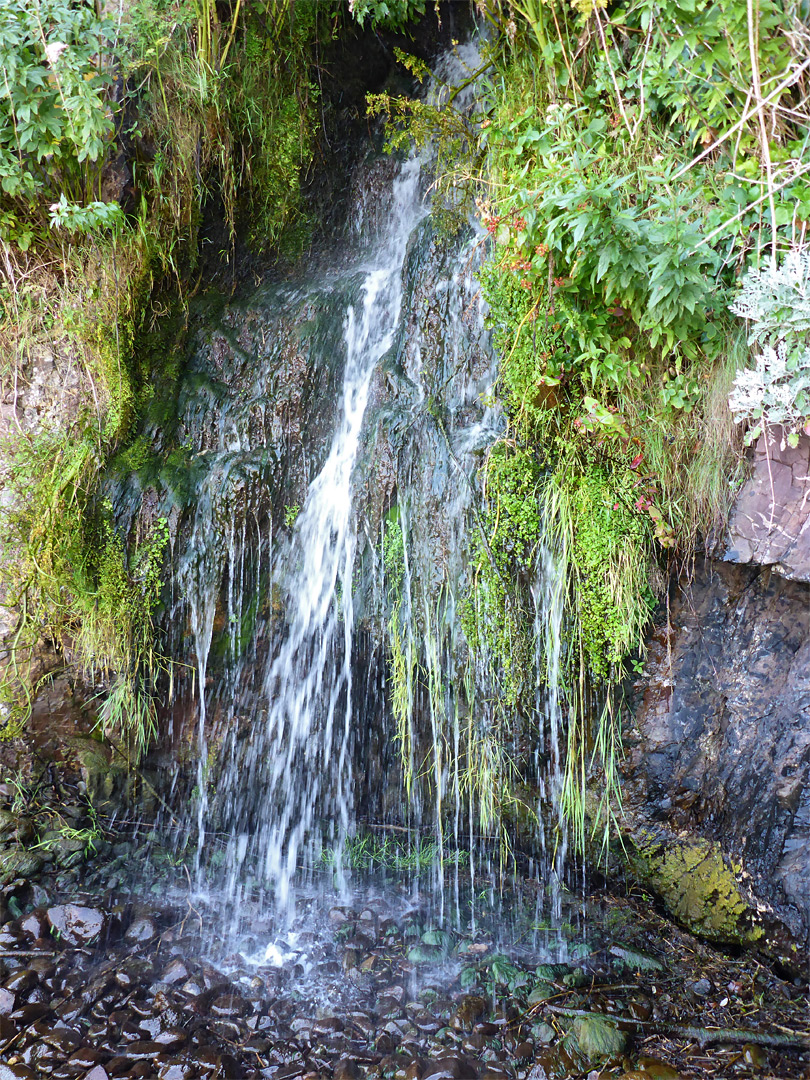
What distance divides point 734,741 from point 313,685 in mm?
2027

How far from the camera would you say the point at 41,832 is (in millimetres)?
3689

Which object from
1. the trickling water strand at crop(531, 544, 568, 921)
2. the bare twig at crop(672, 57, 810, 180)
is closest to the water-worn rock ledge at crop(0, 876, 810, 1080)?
the trickling water strand at crop(531, 544, 568, 921)

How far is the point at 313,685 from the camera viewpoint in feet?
12.2

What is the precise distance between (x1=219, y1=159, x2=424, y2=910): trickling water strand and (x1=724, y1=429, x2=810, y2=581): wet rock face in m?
1.84

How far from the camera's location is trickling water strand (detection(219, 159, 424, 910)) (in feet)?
12.1

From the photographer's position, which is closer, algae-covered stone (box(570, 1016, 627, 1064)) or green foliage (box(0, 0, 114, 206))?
algae-covered stone (box(570, 1016, 627, 1064))

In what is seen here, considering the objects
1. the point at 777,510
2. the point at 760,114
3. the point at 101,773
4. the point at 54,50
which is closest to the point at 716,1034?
the point at 777,510

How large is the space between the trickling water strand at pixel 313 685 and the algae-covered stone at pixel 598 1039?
5.01ft

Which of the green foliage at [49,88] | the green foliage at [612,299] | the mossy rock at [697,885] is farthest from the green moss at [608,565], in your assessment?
the green foliage at [49,88]

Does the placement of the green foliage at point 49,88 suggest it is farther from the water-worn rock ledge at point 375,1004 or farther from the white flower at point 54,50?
the water-worn rock ledge at point 375,1004

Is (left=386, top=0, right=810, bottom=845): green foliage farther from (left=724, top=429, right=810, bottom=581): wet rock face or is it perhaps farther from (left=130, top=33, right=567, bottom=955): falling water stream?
(left=130, top=33, right=567, bottom=955): falling water stream

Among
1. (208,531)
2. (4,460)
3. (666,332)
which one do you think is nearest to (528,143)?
(666,332)

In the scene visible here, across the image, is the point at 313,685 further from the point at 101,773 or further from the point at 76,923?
the point at 76,923

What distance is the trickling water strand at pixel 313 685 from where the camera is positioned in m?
3.68
